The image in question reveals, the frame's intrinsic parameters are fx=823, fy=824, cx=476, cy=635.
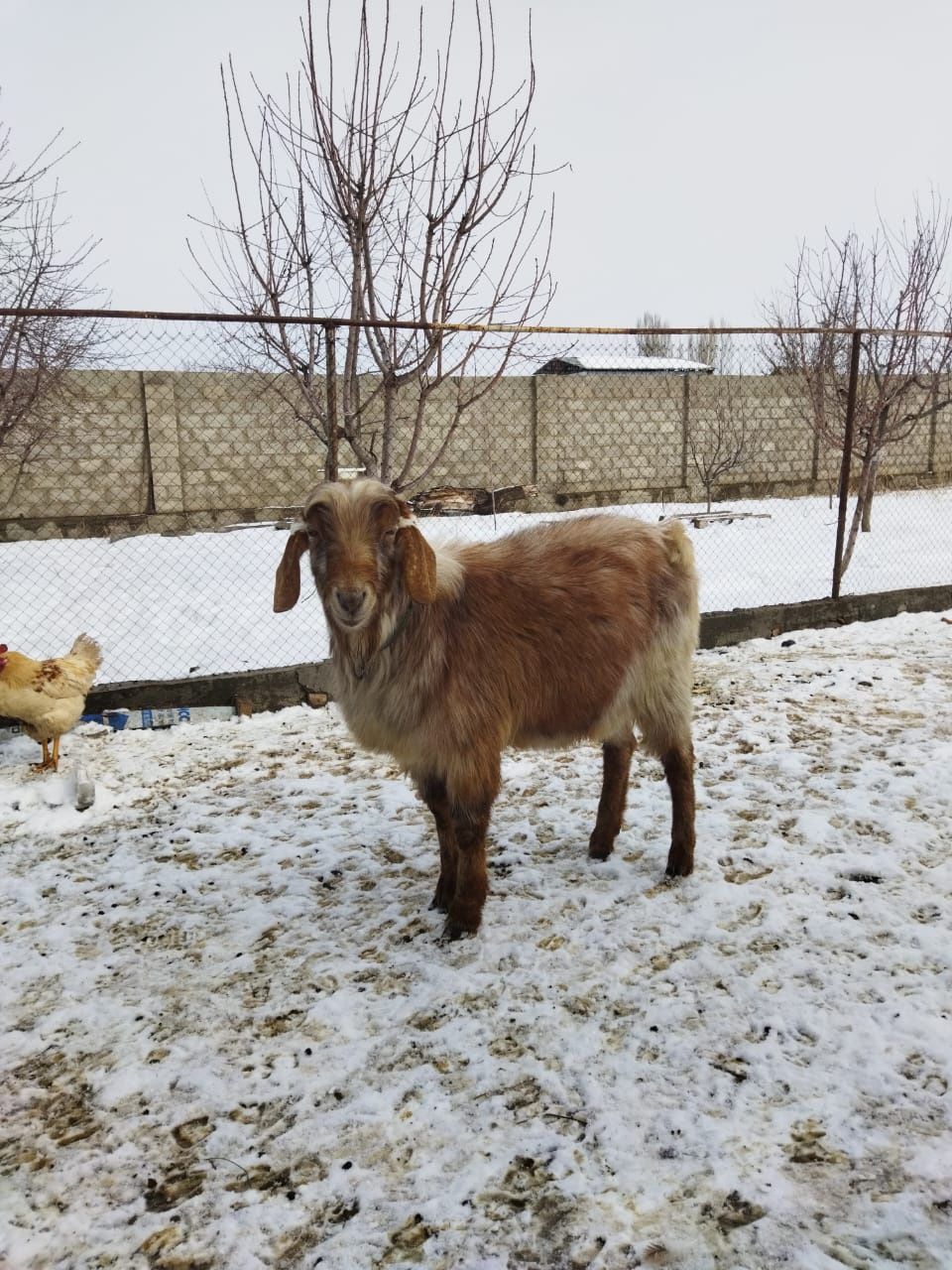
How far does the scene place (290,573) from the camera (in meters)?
2.90

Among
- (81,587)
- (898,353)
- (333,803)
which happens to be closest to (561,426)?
(898,353)

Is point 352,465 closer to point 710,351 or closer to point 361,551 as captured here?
point 361,551

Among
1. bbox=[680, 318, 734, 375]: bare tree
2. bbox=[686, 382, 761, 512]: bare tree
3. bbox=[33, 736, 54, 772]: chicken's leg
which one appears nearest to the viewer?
bbox=[33, 736, 54, 772]: chicken's leg

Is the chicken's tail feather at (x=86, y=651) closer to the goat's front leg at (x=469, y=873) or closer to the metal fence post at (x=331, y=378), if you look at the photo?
the metal fence post at (x=331, y=378)

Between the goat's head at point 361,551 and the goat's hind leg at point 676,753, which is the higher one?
the goat's head at point 361,551

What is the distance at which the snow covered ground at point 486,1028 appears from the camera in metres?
1.92

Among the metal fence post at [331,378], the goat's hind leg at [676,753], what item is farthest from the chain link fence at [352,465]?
the goat's hind leg at [676,753]

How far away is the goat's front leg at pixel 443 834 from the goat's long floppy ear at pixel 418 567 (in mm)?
769

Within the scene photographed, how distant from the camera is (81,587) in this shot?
8.70m

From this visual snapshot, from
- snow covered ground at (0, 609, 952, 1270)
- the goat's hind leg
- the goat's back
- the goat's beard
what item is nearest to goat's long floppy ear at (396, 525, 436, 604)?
the goat's beard

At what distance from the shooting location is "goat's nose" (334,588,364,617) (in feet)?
8.48

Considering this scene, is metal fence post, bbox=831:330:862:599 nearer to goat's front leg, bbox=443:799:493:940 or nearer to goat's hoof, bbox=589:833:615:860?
goat's hoof, bbox=589:833:615:860

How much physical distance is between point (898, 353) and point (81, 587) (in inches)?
378

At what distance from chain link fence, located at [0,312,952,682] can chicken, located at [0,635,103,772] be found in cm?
152
